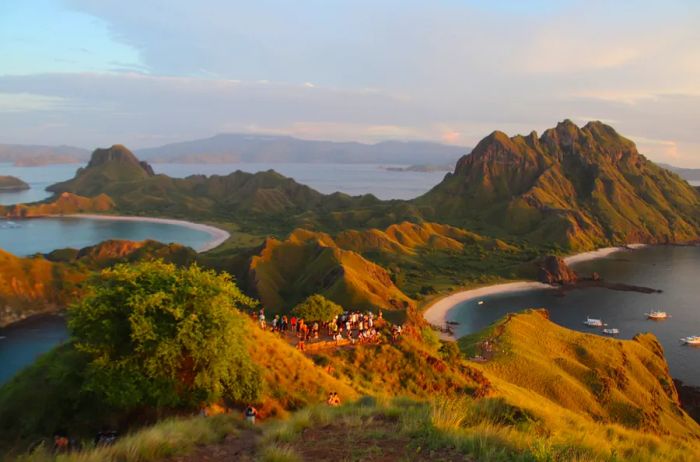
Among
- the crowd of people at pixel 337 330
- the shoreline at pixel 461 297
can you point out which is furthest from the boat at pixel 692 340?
the crowd of people at pixel 337 330

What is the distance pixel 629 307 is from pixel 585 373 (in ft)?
232

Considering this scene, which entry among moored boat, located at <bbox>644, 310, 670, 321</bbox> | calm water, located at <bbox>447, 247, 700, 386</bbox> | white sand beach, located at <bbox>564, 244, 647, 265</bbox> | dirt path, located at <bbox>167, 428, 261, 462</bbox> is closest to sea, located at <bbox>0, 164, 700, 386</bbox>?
calm water, located at <bbox>447, 247, 700, 386</bbox>

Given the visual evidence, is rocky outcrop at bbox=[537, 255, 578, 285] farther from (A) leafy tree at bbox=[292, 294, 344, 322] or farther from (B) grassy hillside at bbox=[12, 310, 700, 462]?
(A) leafy tree at bbox=[292, 294, 344, 322]

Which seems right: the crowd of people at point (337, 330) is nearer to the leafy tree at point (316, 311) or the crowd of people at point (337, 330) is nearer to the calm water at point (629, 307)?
the leafy tree at point (316, 311)

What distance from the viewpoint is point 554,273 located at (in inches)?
5546

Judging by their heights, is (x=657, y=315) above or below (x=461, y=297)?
above

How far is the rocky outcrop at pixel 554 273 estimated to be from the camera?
13962cm

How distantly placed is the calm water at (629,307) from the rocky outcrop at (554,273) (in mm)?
7634

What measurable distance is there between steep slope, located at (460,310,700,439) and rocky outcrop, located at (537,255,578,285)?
232ft

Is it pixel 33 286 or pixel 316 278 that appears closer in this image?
pixel 33 286

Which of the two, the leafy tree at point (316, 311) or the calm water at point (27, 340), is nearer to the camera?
the leafy tree at point (316, 311)

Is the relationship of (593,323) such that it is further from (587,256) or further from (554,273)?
(587,256)

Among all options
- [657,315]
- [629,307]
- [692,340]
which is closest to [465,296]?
[629,307]

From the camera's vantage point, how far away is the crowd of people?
35.5m
